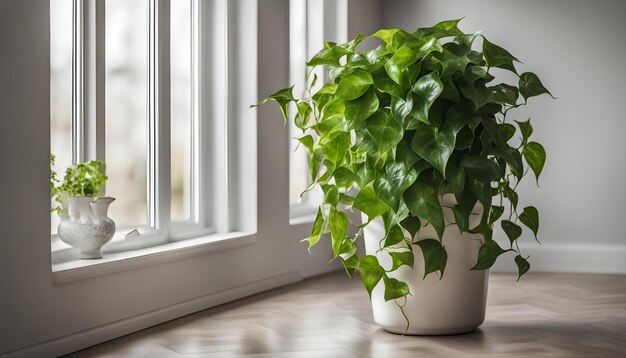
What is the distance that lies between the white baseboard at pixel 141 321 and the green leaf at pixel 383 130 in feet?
3.96

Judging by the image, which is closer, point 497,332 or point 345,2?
point 497,332

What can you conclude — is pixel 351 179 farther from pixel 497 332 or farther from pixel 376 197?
pixel 497 332

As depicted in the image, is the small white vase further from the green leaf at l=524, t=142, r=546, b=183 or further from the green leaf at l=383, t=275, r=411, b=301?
the green leaf at l=524, t=142, r=546, b=183

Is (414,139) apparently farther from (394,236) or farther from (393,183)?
(394,236)

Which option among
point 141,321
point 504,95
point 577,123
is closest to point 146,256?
point 141,321

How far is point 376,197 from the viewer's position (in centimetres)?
296

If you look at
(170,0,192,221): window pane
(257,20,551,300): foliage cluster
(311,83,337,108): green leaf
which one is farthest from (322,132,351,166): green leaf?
(170,0,192,221): window pane

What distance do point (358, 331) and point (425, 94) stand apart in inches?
38.8

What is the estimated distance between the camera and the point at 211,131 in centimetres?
411

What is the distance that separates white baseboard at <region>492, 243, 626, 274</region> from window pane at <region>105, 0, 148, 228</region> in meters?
2.42

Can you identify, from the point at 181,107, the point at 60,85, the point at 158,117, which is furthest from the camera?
the point at 181,107

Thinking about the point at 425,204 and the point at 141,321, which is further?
the point at 141,321

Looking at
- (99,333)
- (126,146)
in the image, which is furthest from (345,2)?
(99,333)

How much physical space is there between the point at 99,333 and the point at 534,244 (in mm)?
2945
